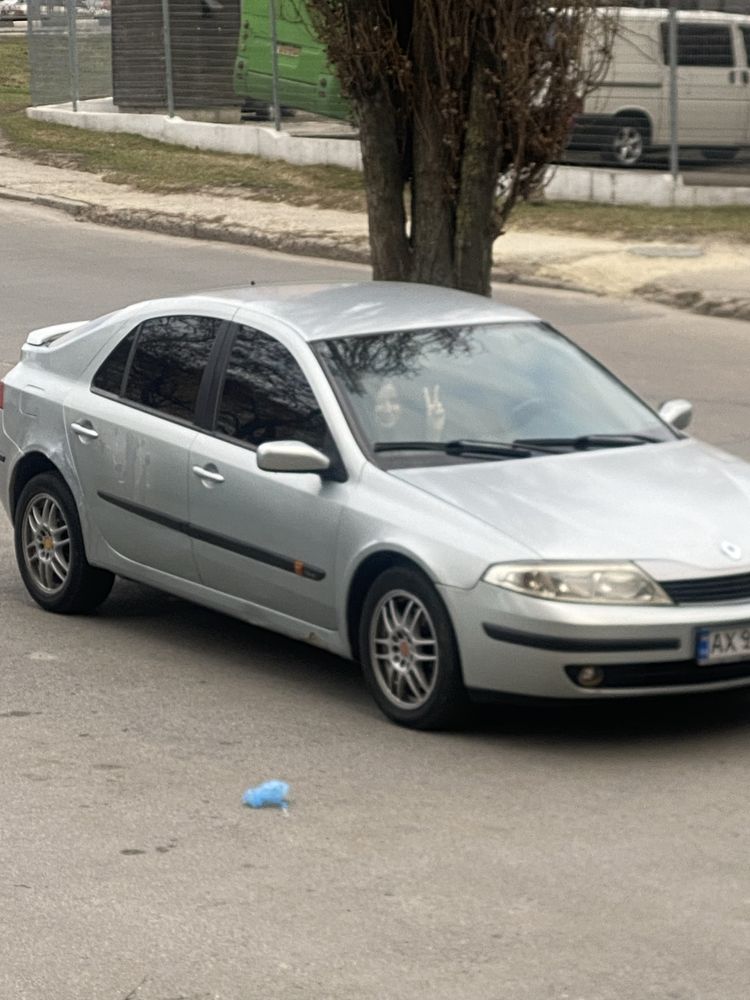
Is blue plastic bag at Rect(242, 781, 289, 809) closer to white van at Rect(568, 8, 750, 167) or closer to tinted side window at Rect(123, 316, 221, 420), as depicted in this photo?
tinted side window at Rect(123, 316, 221, 420)

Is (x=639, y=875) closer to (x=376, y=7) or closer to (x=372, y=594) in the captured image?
(x=372, y=594)

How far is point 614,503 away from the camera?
23.3ft

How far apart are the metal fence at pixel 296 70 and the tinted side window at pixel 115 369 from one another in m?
5.78

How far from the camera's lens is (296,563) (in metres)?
7.54

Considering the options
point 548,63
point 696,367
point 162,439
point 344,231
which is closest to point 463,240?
point 548,63

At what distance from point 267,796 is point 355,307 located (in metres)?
2.55

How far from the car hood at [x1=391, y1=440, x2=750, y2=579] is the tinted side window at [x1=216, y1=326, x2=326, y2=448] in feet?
1.86

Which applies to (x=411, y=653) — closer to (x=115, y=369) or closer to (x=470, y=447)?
(x=470, y=447)

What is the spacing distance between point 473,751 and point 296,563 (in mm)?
Result: 1059

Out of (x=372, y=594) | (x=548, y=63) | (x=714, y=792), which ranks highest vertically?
(x=548, y=63)

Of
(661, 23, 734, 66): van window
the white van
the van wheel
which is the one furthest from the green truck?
(661, 23, 734, 66): van window

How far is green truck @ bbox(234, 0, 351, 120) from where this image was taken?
92.6ft

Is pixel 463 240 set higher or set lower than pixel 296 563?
higher

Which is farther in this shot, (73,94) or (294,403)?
(73,94)
